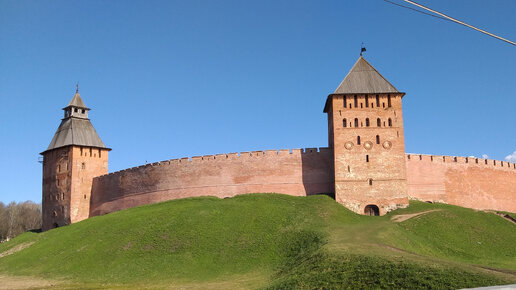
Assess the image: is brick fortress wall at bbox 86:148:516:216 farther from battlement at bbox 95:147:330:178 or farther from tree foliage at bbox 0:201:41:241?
tree foliage at bbox 0:201:41:241

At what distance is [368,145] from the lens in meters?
34.9

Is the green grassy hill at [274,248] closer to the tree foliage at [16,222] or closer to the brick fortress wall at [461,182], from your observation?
the brick fortress wall at [461,182]

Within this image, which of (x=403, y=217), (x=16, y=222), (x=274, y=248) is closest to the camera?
(x=274, y=248)

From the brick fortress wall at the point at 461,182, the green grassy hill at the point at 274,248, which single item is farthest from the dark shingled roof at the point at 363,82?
the green grassy hill at the point at 274,248

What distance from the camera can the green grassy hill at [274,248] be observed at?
19.0 m

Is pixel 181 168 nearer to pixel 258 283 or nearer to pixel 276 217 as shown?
pixel 276 217

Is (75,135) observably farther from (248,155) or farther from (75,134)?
(248,155)

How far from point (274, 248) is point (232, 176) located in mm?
11835

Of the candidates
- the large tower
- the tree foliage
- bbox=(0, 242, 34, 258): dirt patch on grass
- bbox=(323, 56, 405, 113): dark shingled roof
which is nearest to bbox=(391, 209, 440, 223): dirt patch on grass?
the large tower

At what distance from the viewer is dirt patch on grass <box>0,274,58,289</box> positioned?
2595cm

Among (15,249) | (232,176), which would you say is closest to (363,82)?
(232,176)

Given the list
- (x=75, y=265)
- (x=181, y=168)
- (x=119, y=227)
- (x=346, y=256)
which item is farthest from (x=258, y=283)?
(x=181, y=168)

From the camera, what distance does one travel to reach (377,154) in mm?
34750

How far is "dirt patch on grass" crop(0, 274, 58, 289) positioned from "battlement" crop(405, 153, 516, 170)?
23.6m
